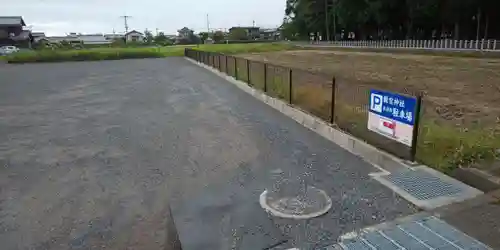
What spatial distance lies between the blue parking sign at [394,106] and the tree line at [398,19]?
3744cm

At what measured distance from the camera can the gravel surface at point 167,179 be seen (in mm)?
3211

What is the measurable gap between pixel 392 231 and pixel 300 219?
0.78m

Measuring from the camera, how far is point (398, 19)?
50.2 metres

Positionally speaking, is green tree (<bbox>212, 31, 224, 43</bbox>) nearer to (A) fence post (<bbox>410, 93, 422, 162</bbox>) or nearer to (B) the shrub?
(B) the shrub

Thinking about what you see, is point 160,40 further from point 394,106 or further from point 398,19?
point 394,106

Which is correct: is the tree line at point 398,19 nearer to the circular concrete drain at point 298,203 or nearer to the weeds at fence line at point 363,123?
the weeds at fence line at point 363,123

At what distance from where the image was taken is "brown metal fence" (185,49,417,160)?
18.1 feet

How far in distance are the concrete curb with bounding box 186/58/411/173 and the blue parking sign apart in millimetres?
505

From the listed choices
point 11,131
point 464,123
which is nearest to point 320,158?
point 464,123

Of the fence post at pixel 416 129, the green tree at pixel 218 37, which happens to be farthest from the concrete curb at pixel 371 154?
the green tree at pixel 218 37

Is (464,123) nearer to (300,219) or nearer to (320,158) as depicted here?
(320,158)

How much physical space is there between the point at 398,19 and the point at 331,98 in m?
49.4

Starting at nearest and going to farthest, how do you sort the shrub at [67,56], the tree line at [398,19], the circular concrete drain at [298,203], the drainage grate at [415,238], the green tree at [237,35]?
the drainage grate at [415,238] < the circular concrete drain at [298,203] < the shrub at [67,56] < the tree line at [398,19] < the green tree at [237,35]

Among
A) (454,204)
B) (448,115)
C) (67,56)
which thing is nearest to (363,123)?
(454,204)
